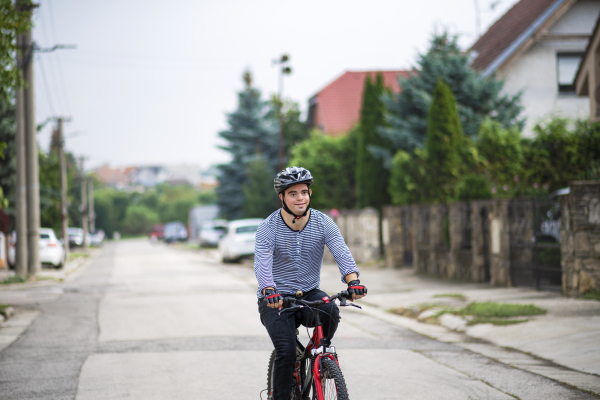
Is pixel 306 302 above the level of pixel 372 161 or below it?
below

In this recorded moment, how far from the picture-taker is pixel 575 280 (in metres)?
11.3

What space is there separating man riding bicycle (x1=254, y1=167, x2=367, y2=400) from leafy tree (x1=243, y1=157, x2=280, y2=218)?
120 feet

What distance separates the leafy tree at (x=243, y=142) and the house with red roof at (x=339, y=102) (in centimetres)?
318

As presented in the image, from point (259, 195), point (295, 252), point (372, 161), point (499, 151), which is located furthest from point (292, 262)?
point (259, 195)

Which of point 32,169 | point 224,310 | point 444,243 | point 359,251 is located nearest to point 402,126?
point 359,251

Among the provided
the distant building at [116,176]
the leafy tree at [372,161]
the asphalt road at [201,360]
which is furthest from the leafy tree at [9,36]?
the distant building at [116,176]

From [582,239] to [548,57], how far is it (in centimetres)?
1848

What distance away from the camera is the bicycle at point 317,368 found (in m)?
4.22

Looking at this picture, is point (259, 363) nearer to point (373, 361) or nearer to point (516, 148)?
point (373, 361)

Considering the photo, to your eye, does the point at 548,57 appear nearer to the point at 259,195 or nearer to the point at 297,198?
the point at 259,195

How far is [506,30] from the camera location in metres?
30.4

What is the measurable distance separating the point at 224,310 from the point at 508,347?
559cm

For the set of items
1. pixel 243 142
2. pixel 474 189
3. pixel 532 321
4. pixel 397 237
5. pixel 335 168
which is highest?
pixel 243 142

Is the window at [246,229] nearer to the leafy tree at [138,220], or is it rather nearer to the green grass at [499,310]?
the green grass at [499,310]
